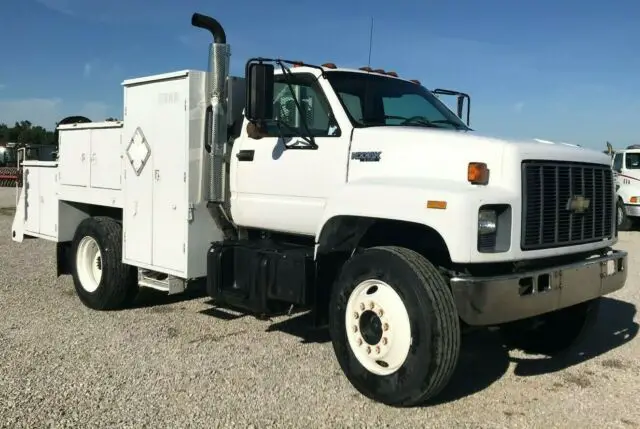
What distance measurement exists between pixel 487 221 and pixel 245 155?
248cm

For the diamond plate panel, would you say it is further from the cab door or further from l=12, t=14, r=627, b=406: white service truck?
the cab door

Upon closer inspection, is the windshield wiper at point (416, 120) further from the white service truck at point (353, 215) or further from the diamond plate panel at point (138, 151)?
the diamond plate panel at point (138, 151)

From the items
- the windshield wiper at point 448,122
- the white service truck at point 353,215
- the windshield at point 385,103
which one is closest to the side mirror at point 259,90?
the white service truck at point 353,215

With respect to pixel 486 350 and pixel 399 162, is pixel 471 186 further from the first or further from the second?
pixel 486 350

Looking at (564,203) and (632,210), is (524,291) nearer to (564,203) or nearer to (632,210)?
(564,203)

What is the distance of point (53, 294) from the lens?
8.13 metres

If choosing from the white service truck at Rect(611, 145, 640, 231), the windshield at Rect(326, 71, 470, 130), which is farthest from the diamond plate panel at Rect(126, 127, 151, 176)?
the white service truck at Rect(611, 145, 640, 231)

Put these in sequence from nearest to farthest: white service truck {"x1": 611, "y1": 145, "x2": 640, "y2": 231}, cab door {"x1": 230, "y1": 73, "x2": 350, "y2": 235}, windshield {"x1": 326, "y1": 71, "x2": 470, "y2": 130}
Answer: cab door {"x1": 230, "y1": 73, "x2": 350, "y2": 235}
windshield {"x1": 326, "y1": 71, "x2": 470, "y2": 130}
white service truck {"x1": 611, "y1": 145, "x2": 640, "y2": 231}

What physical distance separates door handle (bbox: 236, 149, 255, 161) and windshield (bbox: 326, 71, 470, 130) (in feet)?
3.23

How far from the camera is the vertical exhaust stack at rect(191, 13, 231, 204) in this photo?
5996 millimetres

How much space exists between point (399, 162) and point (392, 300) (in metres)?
1.01

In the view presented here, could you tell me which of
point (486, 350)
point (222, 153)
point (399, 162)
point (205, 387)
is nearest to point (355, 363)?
point (205, 387)

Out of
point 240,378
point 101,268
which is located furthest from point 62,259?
point 240,378

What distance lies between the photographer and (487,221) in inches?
167
